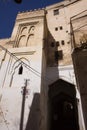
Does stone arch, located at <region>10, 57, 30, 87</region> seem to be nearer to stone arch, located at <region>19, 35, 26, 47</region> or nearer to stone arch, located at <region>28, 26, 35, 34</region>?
stone arch, located at <region>19, 35, 26, 47</region>

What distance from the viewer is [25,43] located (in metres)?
11.1

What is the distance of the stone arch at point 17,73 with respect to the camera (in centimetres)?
862

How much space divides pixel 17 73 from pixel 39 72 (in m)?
1.45

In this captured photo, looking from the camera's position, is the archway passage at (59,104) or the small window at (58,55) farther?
the small window at (58,55)

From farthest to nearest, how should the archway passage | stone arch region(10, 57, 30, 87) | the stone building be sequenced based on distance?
1. the archway passage
2. stone arch region(10, 57, 30, 87)
3. the stone building

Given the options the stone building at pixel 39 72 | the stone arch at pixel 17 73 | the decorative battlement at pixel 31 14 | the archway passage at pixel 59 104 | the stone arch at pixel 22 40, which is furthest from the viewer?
the decorative battlement at pixel 31 14

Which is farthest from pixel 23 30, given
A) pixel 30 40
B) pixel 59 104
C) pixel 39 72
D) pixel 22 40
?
pixel 59 104

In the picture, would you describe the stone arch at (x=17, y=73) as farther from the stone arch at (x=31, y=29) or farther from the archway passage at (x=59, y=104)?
the stone arch at (x=31, y=29)

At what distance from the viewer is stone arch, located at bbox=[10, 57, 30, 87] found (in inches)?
339

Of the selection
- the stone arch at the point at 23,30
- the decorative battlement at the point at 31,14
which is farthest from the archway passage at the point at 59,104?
the decorative battlement at the point at 31,14

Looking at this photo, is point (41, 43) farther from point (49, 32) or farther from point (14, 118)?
point (14, 118)

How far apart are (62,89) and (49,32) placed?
5350 mm

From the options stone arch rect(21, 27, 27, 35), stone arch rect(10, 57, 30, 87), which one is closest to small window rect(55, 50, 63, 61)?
stone arch rect(10, 57, 30, 87)

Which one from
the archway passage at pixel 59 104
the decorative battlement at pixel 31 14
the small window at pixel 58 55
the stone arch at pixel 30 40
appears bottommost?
the archway passage at pixel 59 104
